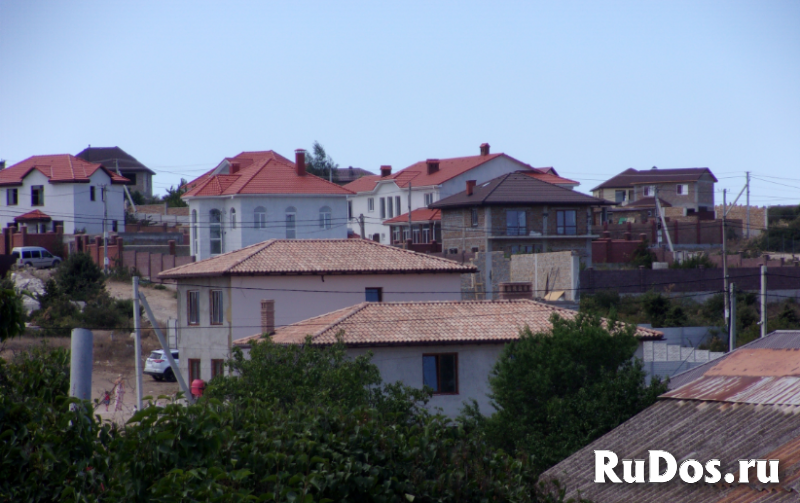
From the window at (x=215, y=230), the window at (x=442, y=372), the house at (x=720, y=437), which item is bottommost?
the window at (x=442, y=372)

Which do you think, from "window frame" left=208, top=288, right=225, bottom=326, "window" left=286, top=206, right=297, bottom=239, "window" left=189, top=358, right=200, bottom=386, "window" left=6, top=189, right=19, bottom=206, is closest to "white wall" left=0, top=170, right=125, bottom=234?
"window" left=6, top=189, right=19, bottom=206

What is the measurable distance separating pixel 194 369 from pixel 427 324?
35.5 ft

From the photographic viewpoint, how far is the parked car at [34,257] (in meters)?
52.9

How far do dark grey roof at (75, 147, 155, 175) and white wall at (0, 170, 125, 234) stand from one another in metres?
31.3

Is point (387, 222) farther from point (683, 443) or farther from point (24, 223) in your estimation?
point (683, 443)

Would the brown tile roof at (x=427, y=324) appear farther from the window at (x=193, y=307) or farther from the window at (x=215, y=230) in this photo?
the window at (x=215, y=230)

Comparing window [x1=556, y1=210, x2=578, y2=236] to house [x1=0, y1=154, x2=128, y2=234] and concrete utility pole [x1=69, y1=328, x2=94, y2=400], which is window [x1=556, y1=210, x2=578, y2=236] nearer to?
house [x1=0, y1=154, x2=128, y2=234]

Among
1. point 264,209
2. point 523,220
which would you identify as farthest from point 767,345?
point 264,209

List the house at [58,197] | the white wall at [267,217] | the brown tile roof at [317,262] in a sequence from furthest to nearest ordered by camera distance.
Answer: the house at [58,197], the white wall at [267,217], the brown tile roof at [317,262]

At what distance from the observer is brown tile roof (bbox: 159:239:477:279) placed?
3041 centimetres

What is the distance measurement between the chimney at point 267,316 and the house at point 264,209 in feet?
91.3

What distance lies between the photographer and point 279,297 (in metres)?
30.3

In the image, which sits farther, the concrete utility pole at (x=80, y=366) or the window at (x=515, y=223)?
the window at (x=515, y=223)

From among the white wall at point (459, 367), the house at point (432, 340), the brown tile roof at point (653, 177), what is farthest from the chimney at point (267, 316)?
the brown tile roof at point (653, 177)
